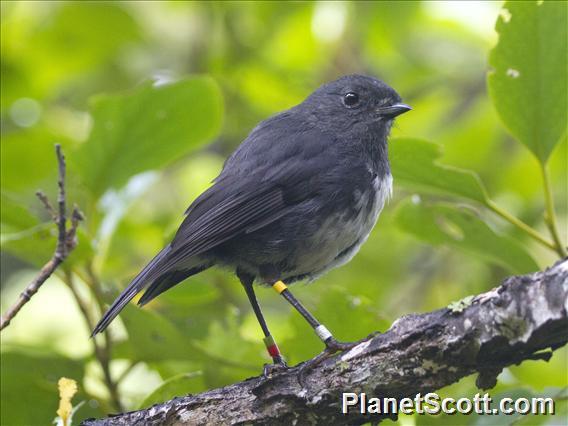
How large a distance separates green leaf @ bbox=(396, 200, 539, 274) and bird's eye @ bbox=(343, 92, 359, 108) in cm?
85

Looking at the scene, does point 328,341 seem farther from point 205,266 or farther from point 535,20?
point 535,20

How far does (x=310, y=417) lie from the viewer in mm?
2547

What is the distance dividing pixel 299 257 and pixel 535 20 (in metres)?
1.29

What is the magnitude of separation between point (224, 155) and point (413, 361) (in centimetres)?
381

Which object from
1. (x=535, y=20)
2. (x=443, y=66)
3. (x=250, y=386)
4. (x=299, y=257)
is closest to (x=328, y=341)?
(x=250, y=386)

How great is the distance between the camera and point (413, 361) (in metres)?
2.32

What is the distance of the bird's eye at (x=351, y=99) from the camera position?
13.3 ft

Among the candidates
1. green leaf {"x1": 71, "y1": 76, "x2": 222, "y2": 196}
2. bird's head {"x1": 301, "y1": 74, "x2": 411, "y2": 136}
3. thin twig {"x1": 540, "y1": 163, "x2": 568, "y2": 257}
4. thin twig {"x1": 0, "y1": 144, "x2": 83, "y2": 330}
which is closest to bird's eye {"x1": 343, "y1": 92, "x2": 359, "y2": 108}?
bird's head {"x1": 301, "y1": 74, "x2": 411, "y2": 136}

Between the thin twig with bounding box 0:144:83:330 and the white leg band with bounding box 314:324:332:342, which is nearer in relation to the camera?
the thin twig with bounding box 0:144:83:330

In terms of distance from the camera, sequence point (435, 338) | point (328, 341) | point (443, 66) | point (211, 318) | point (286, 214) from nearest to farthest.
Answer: point (435, 338), point (328, 341), point (286, 214), point (211, 318), point (443, 66)

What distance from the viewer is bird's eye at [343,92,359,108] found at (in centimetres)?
407

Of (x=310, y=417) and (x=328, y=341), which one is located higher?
(x=328, y=341)

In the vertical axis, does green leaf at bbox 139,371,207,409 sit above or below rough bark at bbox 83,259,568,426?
above

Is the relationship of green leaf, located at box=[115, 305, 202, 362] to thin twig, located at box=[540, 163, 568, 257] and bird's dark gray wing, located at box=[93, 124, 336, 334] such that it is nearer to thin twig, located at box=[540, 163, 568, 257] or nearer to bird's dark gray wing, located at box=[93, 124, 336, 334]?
bird's dark gray wing, located at box=[93, 124, 336, 334]
